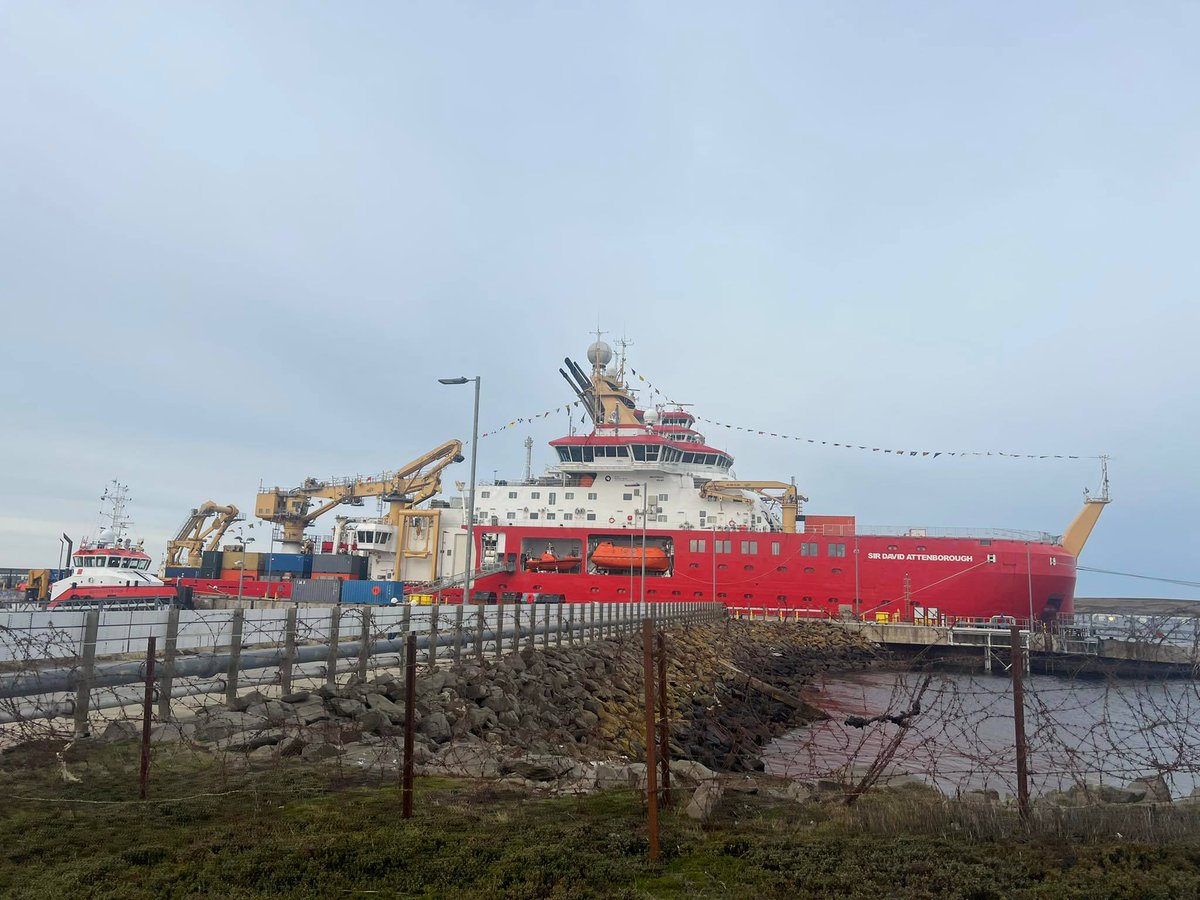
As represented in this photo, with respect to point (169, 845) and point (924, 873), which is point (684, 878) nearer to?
point (924, 873)

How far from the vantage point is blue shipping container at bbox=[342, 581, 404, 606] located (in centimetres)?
4344

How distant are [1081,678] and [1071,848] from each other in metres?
37.6

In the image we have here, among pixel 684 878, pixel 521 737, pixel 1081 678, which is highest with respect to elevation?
pixel 684 878

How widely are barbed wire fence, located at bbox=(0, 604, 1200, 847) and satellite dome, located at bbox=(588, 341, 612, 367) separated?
1510 inches

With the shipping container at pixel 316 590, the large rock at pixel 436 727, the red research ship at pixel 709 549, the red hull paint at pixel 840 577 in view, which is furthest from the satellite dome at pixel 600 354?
the large rock at pixel 436 727

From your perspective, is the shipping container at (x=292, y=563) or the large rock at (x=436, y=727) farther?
the shipping container at (x=292, y=563)

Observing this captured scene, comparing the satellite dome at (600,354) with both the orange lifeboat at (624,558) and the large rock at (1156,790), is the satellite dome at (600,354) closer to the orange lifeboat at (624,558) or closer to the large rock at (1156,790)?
the orange lifeboat at (624,558)

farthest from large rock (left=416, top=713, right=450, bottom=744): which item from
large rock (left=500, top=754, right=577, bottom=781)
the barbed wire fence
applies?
large rock (left=500, top=754, right=577, bottom=781)

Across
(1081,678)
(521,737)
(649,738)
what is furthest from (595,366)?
(649,738)

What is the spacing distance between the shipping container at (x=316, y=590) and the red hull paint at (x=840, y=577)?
26.0ft

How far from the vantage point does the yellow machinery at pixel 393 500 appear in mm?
48719

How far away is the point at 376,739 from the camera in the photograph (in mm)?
9867

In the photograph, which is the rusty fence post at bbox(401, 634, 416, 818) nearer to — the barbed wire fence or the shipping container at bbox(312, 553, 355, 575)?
the barbed wire fence

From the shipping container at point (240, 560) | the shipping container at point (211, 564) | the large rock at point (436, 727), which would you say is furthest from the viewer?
the shipping container at point (211, 564)
